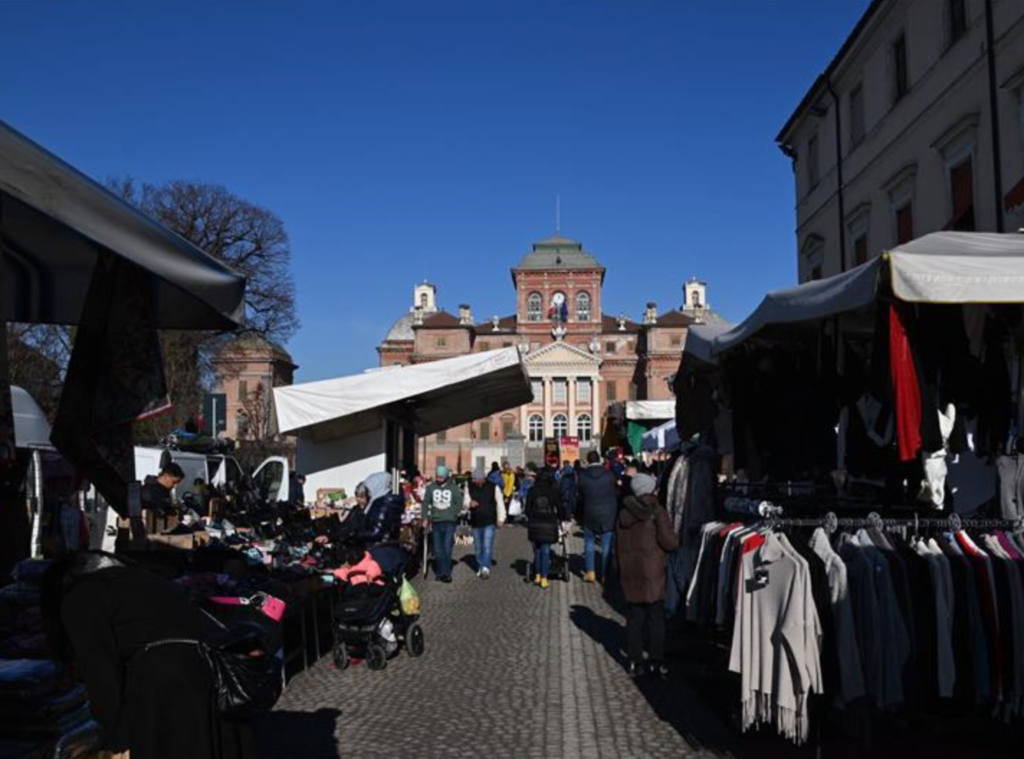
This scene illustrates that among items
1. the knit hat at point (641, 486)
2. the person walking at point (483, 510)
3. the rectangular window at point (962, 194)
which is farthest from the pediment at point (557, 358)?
the knit hat at point (641, 486)

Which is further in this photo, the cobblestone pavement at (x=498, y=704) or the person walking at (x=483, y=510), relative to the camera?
the person walking at (x=483, y=510)

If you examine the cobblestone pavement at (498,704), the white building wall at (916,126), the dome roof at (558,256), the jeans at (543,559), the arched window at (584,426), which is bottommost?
the cobblestone pavement at (498,704)

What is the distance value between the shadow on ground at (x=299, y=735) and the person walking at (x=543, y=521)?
273 inches

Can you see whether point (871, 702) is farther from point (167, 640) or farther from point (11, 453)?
point (11, 453)

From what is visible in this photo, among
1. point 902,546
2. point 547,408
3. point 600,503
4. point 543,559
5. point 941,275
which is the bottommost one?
point 543,559

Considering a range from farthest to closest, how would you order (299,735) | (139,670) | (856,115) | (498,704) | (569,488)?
(856,115) < (569,488) < (498,704) < (299,735) < (139,670)

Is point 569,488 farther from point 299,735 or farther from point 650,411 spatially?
point 299,735

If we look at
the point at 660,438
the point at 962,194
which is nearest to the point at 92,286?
the point at 660,438

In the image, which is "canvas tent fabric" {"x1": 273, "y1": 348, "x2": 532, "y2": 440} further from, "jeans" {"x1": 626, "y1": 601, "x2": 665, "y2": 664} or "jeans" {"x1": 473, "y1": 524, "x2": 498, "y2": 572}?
"jeans" {"x1": 626, "y1": 601, "x2": 665, "y2": 664}

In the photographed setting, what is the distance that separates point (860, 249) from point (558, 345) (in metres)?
68.9

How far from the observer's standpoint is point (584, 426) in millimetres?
95625

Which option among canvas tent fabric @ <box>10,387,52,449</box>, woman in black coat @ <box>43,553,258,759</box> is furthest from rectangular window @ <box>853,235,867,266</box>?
woman in black coat @ <box>43,553,258,759</box>

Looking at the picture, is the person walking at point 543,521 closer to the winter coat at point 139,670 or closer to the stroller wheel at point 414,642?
the stroller wheel at point 414,642

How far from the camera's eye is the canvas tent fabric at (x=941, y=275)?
499cm
